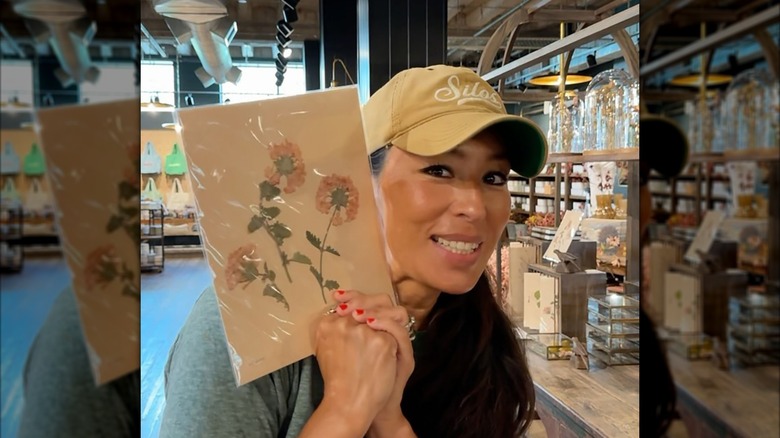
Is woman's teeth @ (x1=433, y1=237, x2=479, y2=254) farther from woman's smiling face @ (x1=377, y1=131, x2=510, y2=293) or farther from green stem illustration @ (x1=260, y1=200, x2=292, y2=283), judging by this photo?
green stem illustration @ (x1=260, y1=200, x2=292, y2=283)

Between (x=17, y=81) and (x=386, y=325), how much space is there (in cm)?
63

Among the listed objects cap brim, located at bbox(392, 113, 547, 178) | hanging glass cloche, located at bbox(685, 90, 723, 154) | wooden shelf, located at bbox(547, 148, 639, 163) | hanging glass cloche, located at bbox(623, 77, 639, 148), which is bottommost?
hanging glass cloche, located at bbox(685, 90, 723, 154)

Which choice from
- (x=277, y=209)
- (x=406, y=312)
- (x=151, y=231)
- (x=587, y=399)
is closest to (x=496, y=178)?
(x=406, y=312)

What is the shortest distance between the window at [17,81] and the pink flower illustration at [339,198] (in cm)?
52

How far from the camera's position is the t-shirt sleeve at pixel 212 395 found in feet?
2.66

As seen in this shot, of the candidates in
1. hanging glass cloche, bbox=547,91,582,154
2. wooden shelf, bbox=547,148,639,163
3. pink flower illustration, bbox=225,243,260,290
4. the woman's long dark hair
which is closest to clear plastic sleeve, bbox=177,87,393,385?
pink flower illustration, bbox=225,243,260,290

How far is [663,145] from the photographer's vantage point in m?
0.28

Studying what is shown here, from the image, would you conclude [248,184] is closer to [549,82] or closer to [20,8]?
[20,8]

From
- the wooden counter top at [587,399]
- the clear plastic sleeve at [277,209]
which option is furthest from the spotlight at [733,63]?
the wooden counter top at [587,399]

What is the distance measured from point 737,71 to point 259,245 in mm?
587

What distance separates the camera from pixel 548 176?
9281mm

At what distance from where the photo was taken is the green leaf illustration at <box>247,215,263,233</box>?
742mm

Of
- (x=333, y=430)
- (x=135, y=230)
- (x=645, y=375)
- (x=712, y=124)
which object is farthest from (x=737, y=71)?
(x=333, y=430)

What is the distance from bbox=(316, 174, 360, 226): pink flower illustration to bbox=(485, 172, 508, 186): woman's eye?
0.24 meters
